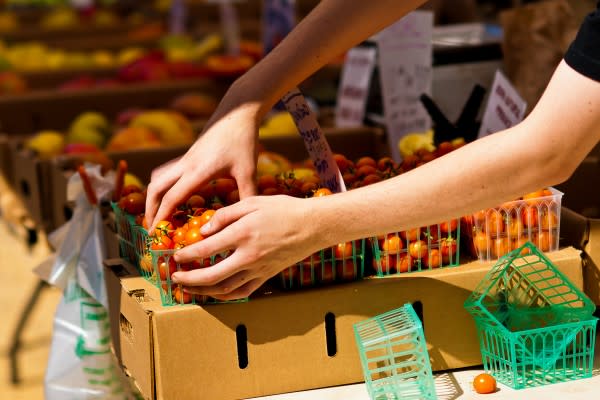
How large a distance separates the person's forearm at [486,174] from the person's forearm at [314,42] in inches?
15.9

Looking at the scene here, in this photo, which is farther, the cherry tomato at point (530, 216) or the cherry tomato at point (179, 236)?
the cherry tomato at point (530, 216)

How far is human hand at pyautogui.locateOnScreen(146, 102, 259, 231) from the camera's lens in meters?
1.59

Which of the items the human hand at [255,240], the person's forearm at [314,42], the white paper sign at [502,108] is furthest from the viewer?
the white paper sign at [502,108]

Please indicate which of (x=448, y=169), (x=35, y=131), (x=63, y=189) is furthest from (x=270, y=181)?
(x=35, y=131)

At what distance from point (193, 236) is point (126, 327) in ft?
0.95

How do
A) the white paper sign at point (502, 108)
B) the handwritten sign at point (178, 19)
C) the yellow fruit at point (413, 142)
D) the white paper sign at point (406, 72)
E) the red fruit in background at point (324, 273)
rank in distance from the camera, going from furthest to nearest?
1. the handwritten sign at point (178, 19)
2. the white paper sign at point (406, 72)
3. the yellow fruit at point (413, 142)
4. the white paper sign at point (502, 108)
5. the red fruit in background at point (324, 273)

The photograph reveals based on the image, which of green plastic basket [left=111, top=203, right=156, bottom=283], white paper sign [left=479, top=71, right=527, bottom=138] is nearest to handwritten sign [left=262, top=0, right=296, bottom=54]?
white paper sign [left=479, top=71, right=527, bottom=138]

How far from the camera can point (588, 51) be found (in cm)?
121

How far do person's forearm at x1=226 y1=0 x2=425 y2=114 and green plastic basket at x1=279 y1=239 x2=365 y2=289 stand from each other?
30 centimetres

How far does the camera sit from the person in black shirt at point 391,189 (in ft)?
4.02

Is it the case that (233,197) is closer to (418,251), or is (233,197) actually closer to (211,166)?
(211,166)

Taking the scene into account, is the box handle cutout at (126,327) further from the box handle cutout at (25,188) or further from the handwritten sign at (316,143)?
the box handle cutout at (25,188)

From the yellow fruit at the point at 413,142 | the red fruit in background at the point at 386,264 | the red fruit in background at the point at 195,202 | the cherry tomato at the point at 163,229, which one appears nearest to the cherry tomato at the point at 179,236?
the cherry tomato at the point at 163,229

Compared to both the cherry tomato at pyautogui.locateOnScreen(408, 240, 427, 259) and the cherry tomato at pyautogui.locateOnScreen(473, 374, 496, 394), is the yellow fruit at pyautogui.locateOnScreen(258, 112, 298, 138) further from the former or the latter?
the cherry tomato at pyautogui.locateOnScreen(473, 374, 496, 394)
